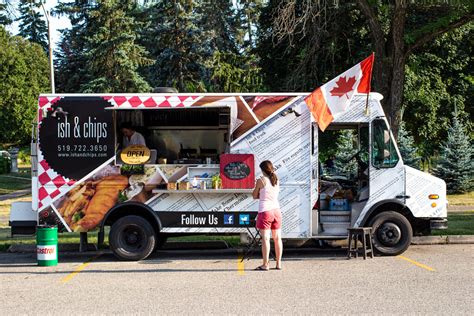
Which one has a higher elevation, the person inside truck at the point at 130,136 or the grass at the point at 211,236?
the person inside truck at the point at 130,136

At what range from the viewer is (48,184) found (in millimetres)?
11453

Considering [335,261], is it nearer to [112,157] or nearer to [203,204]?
[203,204]

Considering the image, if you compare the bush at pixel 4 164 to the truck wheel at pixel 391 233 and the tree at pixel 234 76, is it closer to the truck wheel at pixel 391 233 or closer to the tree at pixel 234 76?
the tree at pixel 234 76

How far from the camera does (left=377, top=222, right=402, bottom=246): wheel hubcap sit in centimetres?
1157

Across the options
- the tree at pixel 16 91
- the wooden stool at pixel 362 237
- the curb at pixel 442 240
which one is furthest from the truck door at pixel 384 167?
the tree at pixel 16 91

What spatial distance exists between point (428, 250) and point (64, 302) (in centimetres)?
719

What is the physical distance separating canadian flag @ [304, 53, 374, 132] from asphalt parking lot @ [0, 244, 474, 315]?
2558 mm

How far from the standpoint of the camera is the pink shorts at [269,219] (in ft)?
33.5

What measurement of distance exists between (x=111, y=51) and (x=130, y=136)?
1179 inches

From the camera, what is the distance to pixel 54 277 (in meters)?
10.2

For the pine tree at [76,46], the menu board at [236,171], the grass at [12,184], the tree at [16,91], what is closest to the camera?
the menu board at [236,171]

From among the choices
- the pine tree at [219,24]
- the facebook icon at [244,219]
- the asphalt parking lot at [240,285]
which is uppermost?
the pine tree at [219,24]

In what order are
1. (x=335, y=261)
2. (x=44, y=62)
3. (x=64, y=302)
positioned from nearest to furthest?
(x=64, y=302) → (x=335, y=261) → (x=44, y=62)

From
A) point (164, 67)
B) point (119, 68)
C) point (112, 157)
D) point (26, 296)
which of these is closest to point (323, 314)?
point (26, 296)
